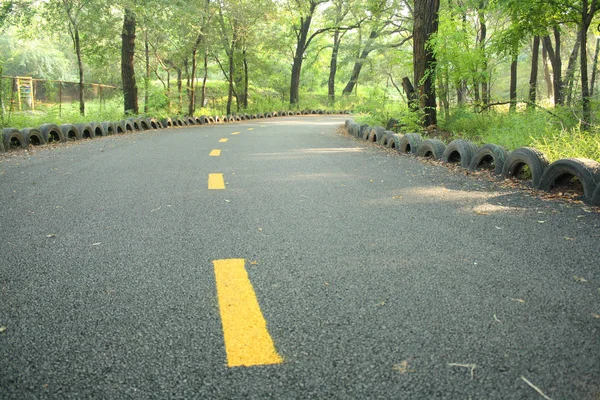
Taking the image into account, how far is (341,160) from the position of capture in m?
9.21

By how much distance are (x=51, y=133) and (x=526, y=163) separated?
11687 mm

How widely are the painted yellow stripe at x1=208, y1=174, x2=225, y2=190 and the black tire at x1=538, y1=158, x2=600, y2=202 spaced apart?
4240 millimetres

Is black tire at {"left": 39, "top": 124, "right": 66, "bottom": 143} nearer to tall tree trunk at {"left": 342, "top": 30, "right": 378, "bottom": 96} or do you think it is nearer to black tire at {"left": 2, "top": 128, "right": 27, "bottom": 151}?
black tire at {"left": 2, "top": 128, "right": 27, "bottom": 151}

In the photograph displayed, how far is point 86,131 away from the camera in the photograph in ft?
46.3

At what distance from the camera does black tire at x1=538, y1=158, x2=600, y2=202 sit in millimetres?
5230

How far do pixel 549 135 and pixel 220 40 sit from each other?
2446 centimetres

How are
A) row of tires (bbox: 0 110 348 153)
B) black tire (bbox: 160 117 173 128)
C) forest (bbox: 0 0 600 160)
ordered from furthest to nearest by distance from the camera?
black tire (bbox: 160 117 173 128)
row of tires (bbox: 0 110 348 153)
forest (bbox: 0 0 600 160)

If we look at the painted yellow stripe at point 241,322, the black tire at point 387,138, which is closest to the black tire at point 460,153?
the black tire at point 387,138

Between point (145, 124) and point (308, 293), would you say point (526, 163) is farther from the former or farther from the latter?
point (145, 124)

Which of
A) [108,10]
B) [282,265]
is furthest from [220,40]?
[282,265]

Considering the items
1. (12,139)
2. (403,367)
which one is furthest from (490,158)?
(12,139)

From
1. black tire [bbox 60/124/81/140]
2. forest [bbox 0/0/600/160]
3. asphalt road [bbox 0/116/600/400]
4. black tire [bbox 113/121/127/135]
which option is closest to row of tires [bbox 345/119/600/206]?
asphalt road [bbox 0/116/600/400]

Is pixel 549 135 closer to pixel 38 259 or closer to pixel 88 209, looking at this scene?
pixel 88 209

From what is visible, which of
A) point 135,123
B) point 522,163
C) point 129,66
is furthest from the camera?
point 129,66
